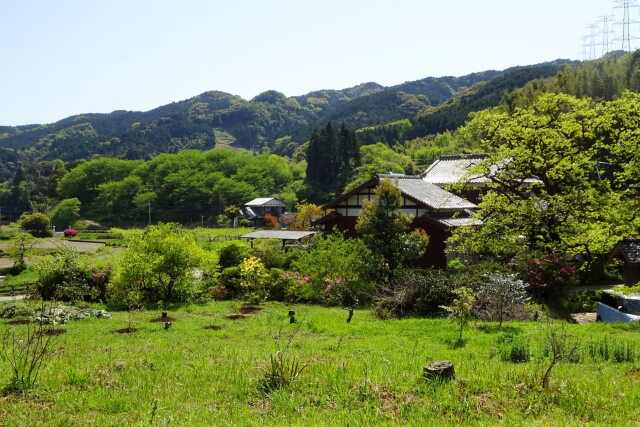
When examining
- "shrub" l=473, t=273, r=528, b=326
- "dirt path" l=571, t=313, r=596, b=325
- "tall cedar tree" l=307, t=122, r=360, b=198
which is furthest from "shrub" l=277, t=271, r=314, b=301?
"tall cedar tree" l=307, t=122, r=360, b=198

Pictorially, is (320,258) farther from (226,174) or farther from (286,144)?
(286,144)

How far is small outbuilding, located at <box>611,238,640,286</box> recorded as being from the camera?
73.4ft

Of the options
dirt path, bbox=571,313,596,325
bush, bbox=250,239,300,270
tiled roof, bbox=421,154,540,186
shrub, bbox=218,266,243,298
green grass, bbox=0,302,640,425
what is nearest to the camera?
green grass, bbox=0,302,640,425

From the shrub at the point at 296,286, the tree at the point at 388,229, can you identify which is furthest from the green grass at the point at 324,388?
the shrub at the point at 296,286

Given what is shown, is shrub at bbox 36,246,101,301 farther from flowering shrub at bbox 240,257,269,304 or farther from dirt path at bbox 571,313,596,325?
dirt path at bbox 571,313,596,325

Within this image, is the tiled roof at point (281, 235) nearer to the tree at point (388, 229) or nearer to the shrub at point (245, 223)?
the tree at point (388, 229)

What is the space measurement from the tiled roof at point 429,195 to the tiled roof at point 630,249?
7.54 meters

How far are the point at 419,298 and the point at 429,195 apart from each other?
12.4 meters

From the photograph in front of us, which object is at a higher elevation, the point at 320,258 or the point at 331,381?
the point at 331,381

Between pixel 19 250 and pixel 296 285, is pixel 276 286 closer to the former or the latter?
pixel 296 285

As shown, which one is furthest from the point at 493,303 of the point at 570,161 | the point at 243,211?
the point at 243,211

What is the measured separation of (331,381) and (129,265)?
1638 centimetres

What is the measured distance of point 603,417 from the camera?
584 cm

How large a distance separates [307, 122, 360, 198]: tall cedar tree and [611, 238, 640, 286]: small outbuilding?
6574cm
